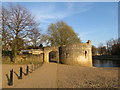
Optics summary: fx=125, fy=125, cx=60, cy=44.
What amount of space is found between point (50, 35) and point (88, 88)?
3104 cm

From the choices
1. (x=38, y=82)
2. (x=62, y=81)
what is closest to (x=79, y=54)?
(x=62, y=81)

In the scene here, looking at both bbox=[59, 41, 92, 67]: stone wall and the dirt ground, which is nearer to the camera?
the dirt ground

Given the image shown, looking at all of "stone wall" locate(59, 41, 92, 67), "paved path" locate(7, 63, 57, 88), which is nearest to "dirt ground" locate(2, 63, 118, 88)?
"paved path" locate(7, 63, 57, 88)

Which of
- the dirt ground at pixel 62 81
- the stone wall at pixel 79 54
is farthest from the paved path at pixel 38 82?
the stone wall at pixel 79 54

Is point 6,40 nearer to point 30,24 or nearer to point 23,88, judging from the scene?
point 30,24

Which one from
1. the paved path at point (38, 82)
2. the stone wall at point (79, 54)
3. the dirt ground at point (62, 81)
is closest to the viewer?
the paved path at point (38, 82)

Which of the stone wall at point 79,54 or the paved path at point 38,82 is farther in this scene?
the stone wall at point 79,54

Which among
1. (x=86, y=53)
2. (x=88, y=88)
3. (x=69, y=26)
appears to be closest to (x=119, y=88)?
(x=88, y=88)

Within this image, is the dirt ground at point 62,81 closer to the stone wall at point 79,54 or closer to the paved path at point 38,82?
the paved path at point 38,82

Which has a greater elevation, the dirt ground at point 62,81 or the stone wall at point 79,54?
the stone wall at point 79,54

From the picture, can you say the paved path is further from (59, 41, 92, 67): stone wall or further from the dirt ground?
(59, 41, 92, 67): stone wall

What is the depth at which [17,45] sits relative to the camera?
22.6 metres

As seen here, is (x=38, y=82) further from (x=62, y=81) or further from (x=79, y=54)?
(x=79, y=54)

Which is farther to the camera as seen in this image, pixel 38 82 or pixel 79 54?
pixel 79 54
